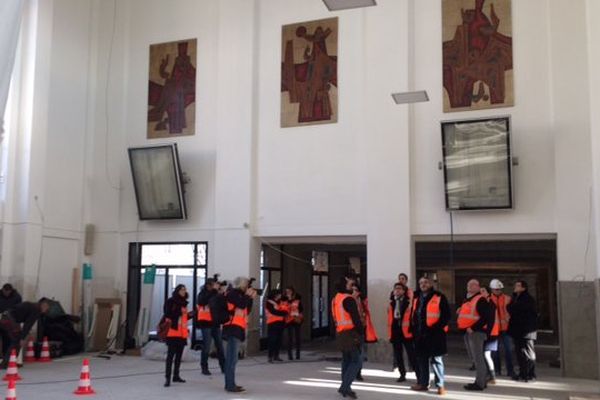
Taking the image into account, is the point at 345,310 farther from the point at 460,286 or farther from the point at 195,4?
the point at 460,286

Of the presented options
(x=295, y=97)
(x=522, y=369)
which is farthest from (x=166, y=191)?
(x=522, y=369)

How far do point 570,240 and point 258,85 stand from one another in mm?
7891

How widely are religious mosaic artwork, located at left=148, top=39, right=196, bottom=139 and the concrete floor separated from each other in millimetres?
5989

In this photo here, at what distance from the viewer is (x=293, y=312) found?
13.6 metres

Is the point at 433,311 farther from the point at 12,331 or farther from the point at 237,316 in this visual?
the point at 12,331

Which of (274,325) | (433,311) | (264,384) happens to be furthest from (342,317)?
(274,325)

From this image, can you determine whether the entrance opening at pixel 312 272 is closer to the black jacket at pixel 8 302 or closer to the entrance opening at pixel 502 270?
the entrance opening at pixel 502 270

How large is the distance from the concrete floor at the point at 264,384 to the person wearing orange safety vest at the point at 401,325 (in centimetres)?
46

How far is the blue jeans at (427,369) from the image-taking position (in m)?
8.95

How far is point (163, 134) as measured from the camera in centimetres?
1559

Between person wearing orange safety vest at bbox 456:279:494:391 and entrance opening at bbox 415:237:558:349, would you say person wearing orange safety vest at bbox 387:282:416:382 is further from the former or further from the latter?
entrance opening at bbox 415:237:558:349

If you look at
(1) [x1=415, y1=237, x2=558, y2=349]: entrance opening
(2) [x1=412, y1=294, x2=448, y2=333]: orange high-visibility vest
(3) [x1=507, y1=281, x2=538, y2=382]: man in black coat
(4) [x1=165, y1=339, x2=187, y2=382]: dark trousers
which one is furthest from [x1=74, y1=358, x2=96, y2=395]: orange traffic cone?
(1) [x1=415, y1=237, x2=558, y2=349]: entrance opening

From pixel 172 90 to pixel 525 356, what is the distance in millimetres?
10456

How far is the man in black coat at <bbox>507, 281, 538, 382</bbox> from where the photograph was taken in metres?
10.4
